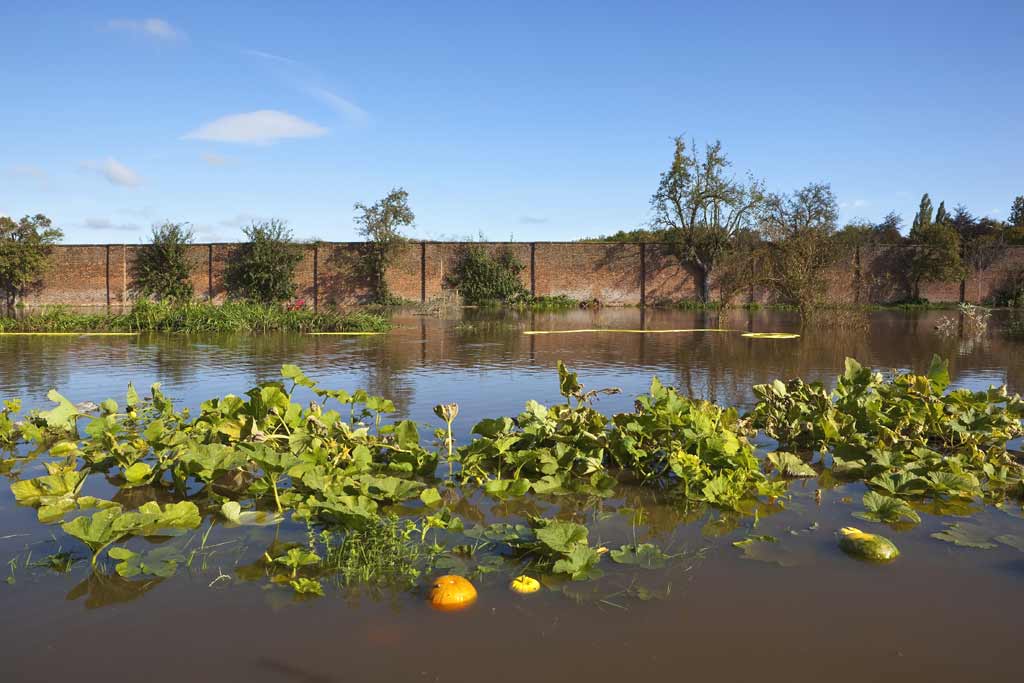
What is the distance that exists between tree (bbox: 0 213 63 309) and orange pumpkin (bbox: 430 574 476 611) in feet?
102

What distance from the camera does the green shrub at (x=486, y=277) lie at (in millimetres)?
28328

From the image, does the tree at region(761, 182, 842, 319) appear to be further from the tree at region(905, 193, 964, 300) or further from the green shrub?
the green shrub

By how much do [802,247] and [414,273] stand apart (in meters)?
15.9

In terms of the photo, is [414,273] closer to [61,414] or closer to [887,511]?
[61,414]

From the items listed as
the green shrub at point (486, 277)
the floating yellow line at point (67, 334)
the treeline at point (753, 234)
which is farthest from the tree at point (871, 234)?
the floating yellow line at point (67, 334)

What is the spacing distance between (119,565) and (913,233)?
35129mm

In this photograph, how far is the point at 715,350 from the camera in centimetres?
1168

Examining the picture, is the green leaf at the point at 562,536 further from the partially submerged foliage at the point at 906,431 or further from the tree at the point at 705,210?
the tree at the point at 705,210

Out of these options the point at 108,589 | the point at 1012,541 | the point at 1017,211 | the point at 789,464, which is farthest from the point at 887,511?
the point at 1017,211

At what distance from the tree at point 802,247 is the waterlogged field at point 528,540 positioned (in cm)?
1288

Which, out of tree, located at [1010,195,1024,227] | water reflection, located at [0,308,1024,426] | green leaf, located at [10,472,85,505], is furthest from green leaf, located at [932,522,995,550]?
tree, located at [1010,195,1024,227]

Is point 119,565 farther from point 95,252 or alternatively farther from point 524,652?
point 95,252

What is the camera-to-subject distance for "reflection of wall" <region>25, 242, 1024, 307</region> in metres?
29.3

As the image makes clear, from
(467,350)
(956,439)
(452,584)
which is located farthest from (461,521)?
(467,350)
